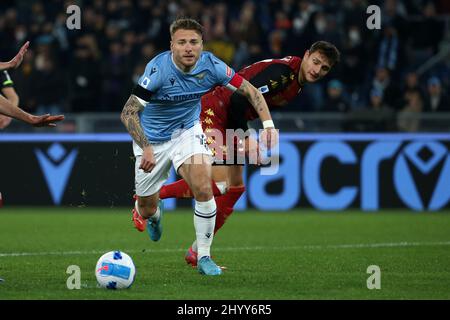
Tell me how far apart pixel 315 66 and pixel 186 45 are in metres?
1.61

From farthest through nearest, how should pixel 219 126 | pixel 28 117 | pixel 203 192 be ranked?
1. pixel 219 126
2. pixel 203 192
3. pixel 28 117

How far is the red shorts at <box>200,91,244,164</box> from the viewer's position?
1014 centimetres

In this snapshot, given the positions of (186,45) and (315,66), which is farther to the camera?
(315,66)

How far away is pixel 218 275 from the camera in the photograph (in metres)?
8.48

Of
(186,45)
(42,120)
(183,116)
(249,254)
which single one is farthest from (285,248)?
(42,120)

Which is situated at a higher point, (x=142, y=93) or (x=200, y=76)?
(x=200, y=76)

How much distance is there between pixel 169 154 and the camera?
30.0 feet

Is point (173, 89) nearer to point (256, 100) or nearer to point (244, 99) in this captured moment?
point (256, 100)

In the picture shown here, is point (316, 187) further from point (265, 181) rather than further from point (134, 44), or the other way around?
point (134, 44)

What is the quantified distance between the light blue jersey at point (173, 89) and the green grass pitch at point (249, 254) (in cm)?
126

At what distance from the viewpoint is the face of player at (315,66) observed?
9711 millimetres
